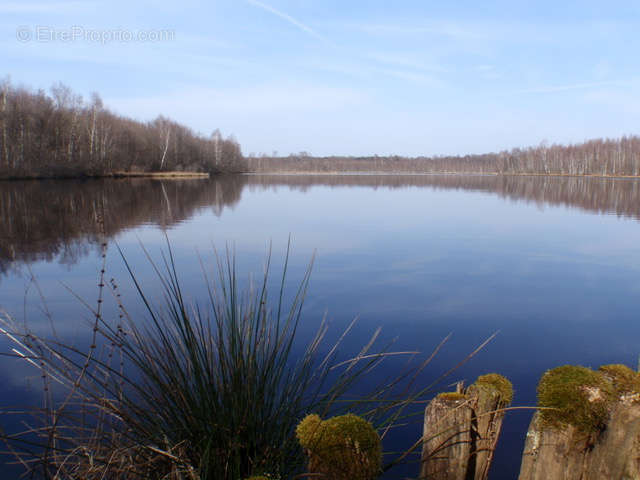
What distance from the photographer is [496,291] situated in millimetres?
7875

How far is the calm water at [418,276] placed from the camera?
5.30m

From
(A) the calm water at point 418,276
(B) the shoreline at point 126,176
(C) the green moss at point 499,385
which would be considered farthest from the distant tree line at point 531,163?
(C) the green moss at point 499,385

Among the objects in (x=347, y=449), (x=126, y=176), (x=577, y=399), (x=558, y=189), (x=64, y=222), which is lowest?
(x=64, y=222)

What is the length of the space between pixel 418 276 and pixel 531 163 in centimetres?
11717

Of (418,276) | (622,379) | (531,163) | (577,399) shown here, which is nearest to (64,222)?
(418,276)

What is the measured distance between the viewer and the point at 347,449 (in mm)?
1694

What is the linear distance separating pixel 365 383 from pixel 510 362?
69.2 inches

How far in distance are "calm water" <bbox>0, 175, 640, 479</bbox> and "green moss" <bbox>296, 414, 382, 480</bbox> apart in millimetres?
1766

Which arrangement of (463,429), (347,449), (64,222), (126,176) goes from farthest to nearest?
(126,176) < (64,222) < (463,429) < (347,449)

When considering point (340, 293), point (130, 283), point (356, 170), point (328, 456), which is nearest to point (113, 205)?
point (130, 283)

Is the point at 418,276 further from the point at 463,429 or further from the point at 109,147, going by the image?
the point at 109,147

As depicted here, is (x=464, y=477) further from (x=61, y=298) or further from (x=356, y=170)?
(x=356, y=170)

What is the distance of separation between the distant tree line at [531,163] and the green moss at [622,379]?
101 metres

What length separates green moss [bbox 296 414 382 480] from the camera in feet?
5.57
